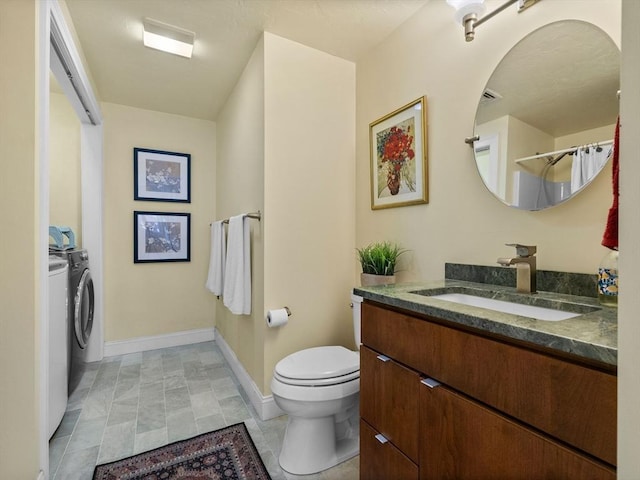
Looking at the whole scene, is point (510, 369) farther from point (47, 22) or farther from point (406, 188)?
point (47, 22)

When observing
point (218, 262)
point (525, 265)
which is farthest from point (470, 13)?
point (218, 262)

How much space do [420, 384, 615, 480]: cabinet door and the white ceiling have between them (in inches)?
74.4

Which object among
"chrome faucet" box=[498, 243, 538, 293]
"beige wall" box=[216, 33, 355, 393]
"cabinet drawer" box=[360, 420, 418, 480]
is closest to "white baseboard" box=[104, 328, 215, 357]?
"beige wall" box=[216, 33, 355, 393]

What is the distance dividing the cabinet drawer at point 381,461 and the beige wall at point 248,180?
90cm

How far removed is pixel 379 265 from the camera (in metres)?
1.72

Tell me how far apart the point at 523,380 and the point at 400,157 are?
137cm

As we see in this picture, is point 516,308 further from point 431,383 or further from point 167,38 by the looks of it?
point 167,38

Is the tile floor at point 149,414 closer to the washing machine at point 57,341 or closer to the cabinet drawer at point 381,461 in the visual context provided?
the washing machine at point 57,341

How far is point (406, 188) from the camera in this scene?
1.75 m

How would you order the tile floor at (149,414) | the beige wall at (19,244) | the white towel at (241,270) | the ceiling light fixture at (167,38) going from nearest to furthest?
→ the beige wall at (19,244)
the tile floor at (149,414)
the ceiling light fixture at (167,38)
the white towel at (241,270)

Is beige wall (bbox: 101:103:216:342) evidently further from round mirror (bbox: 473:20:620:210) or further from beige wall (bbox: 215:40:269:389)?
round mirror (bbox: 473:20:620:210)

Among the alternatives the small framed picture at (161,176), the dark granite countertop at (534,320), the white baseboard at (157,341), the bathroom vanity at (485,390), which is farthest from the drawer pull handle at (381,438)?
the small framed picture at (161,176)

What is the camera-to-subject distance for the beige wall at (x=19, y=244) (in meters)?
1.16

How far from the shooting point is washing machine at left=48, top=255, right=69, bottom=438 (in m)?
1.59
